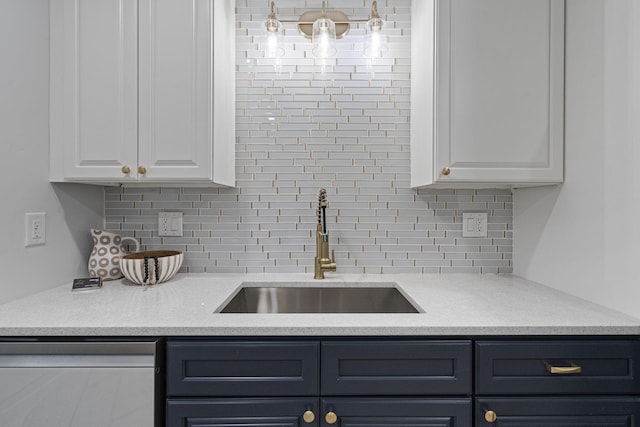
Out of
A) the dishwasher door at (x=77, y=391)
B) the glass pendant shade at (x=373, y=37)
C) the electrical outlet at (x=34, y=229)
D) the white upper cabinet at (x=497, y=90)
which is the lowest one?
the dishwasher door at (x=77, y=391)

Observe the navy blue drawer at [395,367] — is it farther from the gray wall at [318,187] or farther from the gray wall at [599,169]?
the gray wall at [318,187]

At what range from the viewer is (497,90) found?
1.45m

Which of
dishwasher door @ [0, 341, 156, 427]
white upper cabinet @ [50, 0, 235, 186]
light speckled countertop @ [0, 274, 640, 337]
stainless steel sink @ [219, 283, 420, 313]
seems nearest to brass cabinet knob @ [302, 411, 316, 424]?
light speckled countertop @ [0, 274, 640, 337]

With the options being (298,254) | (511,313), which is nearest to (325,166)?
(298,254)

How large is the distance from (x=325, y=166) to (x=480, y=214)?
0.81 m

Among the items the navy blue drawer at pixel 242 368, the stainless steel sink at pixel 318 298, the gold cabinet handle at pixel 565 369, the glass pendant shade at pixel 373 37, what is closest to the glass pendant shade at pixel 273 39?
the glass pendant shade at pixel 373 37

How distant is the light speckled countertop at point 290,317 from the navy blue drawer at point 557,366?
45 millimetres

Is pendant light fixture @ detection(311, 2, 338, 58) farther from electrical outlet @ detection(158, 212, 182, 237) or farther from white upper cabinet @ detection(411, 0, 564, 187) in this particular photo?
electrical outlet @ detection(158, 212, 182, 237)

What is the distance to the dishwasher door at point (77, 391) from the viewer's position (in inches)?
42.6

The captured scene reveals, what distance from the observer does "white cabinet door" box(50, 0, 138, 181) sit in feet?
4.82

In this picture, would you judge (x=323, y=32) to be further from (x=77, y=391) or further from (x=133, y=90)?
(x=77, y=391)

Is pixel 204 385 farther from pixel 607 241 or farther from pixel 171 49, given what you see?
pixel 607 241

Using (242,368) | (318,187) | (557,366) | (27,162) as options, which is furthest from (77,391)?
(557,366)

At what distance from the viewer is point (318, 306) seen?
1.71 m
